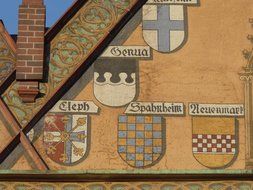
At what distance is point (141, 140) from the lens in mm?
9406

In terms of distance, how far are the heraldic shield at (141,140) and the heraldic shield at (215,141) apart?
0.29 m

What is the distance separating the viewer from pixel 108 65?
31.9ft

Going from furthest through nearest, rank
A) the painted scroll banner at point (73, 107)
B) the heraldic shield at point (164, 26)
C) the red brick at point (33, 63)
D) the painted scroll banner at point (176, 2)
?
the painted scroll banner at point (176, 2) < the heraldic shield at point (164, 26) < the red brick at point (33, 63) < the painted scroll banner at point (73, 107)

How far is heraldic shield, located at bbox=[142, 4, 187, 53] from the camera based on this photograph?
32.2 feet

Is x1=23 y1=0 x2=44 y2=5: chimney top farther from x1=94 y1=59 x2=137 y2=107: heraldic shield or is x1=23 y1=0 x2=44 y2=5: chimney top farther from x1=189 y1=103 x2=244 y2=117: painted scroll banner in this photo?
x1=189 y1=103 x2=244 y2=117: painted scroll banner

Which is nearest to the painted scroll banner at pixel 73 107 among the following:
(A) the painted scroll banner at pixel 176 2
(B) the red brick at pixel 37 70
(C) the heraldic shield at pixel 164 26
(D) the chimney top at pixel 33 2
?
(B) the red brick at pixel 37 70

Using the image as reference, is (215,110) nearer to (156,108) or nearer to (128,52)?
(156,108)

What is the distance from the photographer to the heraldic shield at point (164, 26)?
9.82 meters

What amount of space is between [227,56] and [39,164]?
1861mm

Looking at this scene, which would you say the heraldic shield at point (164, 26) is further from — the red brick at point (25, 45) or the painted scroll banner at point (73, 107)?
the red brick at point (25, 45)

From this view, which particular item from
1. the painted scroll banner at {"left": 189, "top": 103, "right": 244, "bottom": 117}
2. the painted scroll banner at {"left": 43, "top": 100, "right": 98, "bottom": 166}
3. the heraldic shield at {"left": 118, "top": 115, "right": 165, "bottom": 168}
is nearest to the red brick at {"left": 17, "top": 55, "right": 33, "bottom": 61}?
the painted scroll banner at {"left": 43, "top": 100, "right": 98, "bottom": 166}

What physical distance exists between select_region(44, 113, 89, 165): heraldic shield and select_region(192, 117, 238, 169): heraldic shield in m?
0.90

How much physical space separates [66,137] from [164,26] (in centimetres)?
136

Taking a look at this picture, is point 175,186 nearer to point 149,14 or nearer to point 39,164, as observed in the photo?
point 39,164
